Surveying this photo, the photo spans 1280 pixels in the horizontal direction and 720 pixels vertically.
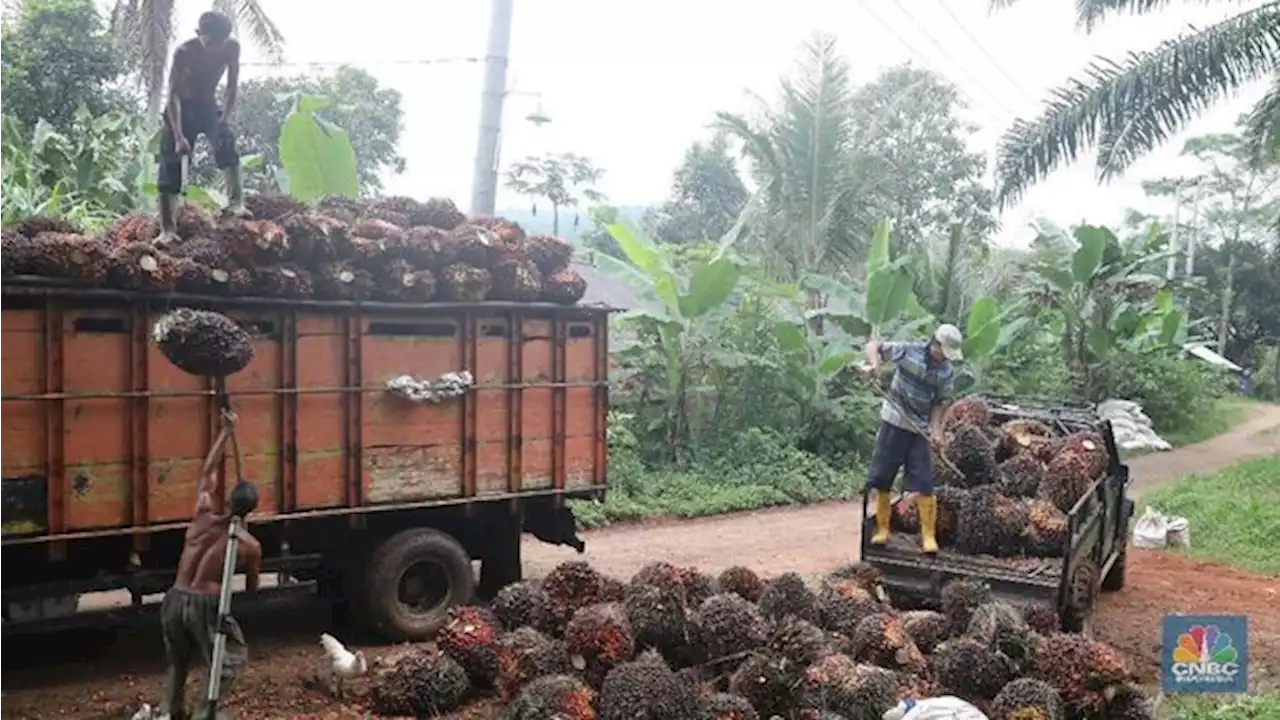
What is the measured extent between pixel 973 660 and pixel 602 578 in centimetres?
212

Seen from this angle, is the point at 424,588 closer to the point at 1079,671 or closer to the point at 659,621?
the point at 659,621

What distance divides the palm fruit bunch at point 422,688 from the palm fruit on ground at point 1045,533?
3.80 meters

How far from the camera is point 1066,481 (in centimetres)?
825

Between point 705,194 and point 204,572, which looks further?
point 705,194

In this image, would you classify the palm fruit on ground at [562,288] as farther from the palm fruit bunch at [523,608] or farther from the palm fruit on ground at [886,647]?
the palm fruit on ground at [886,647]

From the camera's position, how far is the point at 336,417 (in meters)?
7.17

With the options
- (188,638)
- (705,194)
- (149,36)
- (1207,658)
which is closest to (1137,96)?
(1207,658)

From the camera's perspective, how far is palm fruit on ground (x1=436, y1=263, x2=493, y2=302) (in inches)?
301

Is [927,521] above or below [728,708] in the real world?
above

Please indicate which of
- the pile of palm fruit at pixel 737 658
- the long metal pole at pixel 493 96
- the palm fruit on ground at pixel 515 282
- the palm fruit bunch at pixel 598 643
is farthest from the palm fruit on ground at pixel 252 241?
the long metal pole at pixel 493 96

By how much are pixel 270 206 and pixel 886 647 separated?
14.8 feet

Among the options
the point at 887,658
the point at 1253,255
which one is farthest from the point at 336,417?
the point at 1253,255

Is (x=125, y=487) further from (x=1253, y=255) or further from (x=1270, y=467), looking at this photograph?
(x=1253, y=255)

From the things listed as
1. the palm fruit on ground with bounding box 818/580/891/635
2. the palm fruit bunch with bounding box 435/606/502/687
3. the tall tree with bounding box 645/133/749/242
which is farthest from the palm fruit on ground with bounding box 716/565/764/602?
the tall tree with bounding box 645/133/749/242
